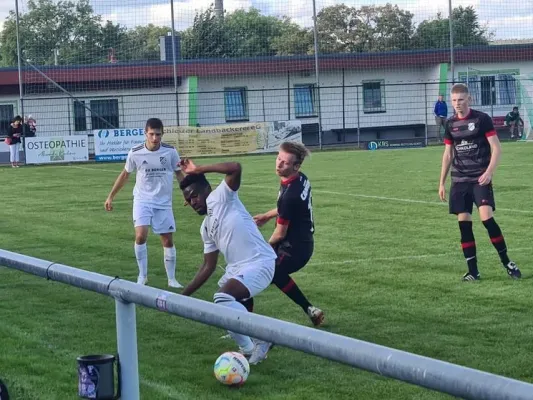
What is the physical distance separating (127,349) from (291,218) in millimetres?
3822

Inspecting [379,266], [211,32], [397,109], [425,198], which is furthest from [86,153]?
[379,266]

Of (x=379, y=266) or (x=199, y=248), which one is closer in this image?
(x=379, y=266)

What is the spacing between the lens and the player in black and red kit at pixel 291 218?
784cm

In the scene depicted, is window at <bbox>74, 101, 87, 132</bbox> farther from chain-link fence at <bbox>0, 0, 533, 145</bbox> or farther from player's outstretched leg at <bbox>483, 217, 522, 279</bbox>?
player's outstretched leg at <bbox>483, 217, 522, 279</bbox>

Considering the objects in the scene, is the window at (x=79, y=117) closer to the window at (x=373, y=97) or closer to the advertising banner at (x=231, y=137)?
the advertising banner at (x=231, y=137)

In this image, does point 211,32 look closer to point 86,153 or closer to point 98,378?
point 86,153

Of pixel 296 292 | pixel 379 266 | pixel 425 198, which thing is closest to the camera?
pixel 296 292

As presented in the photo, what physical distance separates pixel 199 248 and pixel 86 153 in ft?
79.6

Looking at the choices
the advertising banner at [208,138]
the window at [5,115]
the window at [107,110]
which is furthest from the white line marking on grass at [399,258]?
the window at [5,115]

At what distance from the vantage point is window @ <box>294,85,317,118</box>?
147 feet

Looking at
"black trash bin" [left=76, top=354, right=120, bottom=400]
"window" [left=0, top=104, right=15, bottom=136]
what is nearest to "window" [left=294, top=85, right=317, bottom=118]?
"window" [left=0, top=104, right=15, bottom=136]

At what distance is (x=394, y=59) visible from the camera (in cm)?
4975

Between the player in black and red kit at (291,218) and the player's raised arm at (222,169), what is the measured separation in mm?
854

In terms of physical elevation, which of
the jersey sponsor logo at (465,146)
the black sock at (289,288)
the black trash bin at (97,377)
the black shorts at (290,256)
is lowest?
the black sock at (289,288)
